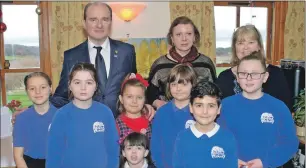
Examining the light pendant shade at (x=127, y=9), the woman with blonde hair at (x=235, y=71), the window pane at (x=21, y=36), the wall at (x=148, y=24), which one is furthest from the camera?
the wall at (x=148, y=24)

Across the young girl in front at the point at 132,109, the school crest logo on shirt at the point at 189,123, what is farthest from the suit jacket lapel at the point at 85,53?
the school crest logo on shirt at the point at 189,123

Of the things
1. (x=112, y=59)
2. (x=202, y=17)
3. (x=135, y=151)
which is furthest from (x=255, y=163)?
(x=202, y=17)

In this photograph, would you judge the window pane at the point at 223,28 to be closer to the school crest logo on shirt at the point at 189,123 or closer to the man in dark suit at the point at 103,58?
the man in dark suit at the point at 103,58

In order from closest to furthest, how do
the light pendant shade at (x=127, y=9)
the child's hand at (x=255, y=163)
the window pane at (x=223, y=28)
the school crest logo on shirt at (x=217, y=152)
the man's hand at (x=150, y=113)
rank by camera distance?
the school crest logo on shirt at (x=217, y=152), the child's hand at (x=255, y=163), the man's hand at (x=150, y=113), the light pendant shade at (x=127, y=9), the window pane at (x=223, y=28)

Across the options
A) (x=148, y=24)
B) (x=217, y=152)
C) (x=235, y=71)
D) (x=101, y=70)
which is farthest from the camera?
(x=148, y=24)

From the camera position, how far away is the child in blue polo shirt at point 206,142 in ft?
5.27

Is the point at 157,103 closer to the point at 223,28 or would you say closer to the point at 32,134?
the point at 32,134

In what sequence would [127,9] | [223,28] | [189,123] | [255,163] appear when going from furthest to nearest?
[223,28] < [127,9] < [189,123] < [255,163]

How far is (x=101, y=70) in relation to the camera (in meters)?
2.10

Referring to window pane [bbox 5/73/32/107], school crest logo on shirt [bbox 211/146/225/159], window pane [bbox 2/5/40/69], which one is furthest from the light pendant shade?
school crest logo on shirt [bbox 211/146/225/159]

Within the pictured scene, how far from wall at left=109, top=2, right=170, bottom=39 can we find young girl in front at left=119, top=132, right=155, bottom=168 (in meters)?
2.72

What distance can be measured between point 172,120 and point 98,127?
15.6 inches

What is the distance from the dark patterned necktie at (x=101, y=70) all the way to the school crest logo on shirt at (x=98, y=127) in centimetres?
36

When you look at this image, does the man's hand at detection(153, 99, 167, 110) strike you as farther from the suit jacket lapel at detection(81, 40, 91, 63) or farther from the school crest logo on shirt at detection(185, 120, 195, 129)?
the suit jacket lapel at detection(81, 40, 91, 63)
